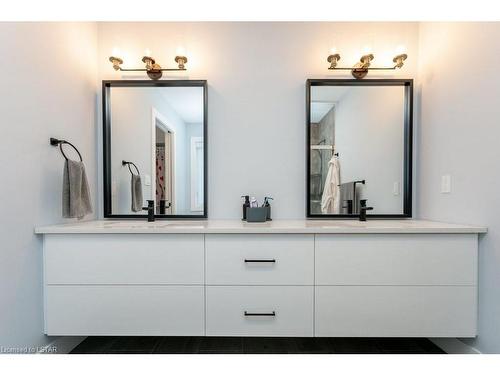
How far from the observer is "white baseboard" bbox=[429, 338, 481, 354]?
1.28 metres

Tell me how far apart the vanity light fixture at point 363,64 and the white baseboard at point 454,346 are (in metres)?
1.71

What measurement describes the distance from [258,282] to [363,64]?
5.10 feet

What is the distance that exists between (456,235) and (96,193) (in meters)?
2.18

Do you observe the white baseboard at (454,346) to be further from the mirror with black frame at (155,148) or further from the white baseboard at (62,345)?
the white baseboard at (62,345)

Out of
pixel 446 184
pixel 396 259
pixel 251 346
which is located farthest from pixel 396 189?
pixel 251 346

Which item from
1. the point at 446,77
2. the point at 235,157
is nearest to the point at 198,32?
the point at 235,157

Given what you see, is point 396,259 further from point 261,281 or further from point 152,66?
point 152,66

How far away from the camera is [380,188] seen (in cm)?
170

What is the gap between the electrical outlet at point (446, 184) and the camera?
1.43 metres

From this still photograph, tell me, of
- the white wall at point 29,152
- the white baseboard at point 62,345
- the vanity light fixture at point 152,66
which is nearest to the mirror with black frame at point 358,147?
the vanity light fixture at point 152,66

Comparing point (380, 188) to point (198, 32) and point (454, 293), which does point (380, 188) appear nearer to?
point (454, 293)

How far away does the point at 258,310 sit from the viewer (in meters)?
1.22
